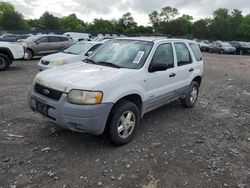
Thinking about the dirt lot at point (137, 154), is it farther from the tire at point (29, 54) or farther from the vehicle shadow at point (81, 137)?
the tire at point (29, 54)

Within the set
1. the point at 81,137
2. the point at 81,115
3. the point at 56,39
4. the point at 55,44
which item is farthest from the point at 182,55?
the point at 56,39

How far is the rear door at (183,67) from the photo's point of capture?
565 cm

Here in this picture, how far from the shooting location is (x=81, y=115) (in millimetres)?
3674

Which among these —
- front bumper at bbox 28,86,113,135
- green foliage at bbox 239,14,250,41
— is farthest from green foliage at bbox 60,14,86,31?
front bumper at bbox 28,86,113,135

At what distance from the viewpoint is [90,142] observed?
4418mm

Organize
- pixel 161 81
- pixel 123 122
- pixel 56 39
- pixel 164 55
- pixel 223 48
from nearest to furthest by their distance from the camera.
Answer: pixel 123 122 < pixel 161 81 < pixel 164 55 < pixel 56 39 < pixel 223 48

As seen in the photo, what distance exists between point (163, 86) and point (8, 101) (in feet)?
13.2

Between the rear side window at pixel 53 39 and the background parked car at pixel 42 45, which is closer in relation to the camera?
the background parked car at pixel 42 45

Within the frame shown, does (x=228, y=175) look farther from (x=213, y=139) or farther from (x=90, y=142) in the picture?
(x=90, y=142)

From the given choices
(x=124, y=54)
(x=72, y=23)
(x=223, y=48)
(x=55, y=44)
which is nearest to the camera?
(x=124, y=54)

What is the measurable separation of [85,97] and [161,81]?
72.2 inches

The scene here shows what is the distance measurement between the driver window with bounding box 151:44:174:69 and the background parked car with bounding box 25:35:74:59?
473 inches

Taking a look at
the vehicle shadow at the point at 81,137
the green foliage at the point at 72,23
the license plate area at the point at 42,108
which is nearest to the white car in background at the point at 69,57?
the vehicle shadow at the point at 81,137

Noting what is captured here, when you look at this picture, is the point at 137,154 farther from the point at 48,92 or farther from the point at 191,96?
the point at 191,96
